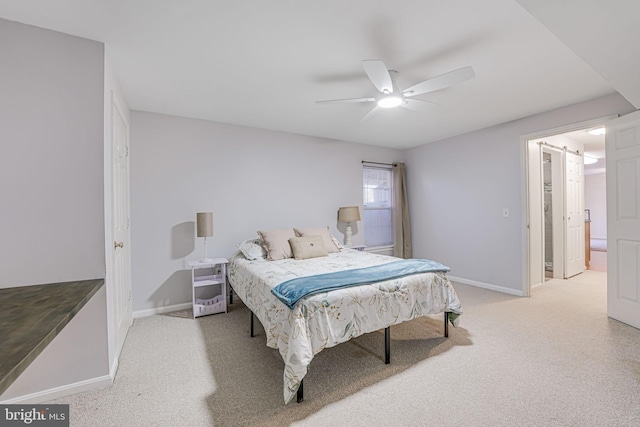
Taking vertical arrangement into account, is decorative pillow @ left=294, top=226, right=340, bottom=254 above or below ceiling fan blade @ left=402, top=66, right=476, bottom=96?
below

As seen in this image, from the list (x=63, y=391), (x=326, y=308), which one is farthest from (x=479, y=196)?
(x=63, y=391)

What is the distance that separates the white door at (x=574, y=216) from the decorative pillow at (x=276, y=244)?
466 cm

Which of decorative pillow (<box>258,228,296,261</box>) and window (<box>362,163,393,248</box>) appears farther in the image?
window (<box>362,163,393,248</box>)

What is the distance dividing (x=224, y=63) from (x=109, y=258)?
5.77 ft

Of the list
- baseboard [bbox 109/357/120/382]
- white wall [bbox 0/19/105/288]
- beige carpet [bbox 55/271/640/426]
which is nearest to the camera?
beige carpet [bbox 55/271/640/426]

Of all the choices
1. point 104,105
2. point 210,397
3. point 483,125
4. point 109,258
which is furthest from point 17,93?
point 483,125

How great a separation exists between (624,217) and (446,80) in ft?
8.09

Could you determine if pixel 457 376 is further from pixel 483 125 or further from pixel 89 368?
pixel 483 125

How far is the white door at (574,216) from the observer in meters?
4.62

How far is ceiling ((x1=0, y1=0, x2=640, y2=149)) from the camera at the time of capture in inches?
64.1

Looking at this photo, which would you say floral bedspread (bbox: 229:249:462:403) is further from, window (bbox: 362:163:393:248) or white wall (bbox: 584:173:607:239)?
white wall (bbox: 584:173:607:239)

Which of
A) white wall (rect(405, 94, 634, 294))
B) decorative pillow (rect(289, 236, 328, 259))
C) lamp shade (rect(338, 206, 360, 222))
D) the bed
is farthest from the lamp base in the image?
white wall (rect(405, 94, 634, 294))

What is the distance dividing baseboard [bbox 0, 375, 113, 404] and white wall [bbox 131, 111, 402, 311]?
4.63ft

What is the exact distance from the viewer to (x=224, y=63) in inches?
88.4
